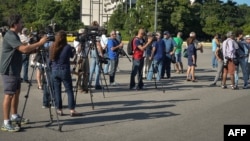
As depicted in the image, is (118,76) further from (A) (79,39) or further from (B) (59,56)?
(B) (59,56)

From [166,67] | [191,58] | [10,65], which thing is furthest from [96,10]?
[10,65]

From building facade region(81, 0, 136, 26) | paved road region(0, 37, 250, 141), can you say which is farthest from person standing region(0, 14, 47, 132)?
building facade region(81, 0, 136, 26)

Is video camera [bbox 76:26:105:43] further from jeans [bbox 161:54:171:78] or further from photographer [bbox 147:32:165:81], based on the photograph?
jeans [bbox 161:54:171:78]

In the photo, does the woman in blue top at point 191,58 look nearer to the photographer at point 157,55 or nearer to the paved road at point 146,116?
the photographer at point 157,55

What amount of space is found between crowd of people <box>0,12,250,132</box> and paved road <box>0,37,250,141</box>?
17.6 inches

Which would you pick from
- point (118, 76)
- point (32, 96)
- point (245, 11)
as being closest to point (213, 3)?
point (245, 11)

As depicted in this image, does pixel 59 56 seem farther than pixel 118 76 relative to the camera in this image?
No

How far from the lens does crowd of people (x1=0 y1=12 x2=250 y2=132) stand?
8.59 metres

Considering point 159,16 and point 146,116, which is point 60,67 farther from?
point 159,16

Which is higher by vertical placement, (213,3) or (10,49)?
(213,3)

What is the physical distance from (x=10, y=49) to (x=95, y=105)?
12.3 feet

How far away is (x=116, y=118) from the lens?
10.1 meters

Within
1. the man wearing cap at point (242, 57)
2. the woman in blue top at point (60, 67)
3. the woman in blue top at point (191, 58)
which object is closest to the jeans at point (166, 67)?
the woman in blue top at point (191, 58)

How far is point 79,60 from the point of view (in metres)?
13.4
